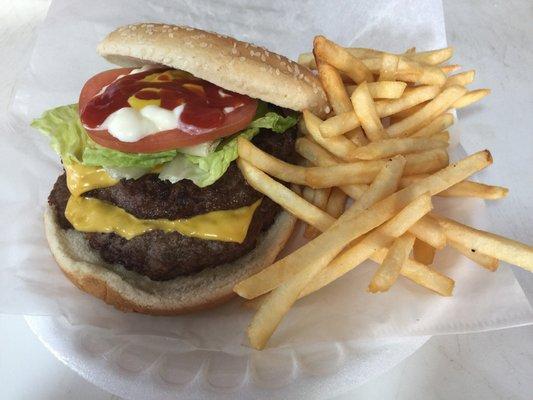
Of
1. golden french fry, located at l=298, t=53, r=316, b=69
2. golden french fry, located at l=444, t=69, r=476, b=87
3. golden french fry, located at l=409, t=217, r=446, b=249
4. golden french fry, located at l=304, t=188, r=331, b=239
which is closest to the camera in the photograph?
golden french fry, located at l=409, t=217, r=446, b=249

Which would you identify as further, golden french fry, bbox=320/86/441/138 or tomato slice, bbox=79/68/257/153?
golden french fry, bbox=320/86/441/138

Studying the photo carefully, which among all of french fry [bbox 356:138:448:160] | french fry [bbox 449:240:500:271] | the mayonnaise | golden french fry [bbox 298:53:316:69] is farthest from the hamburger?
french fry [bbox 449:240:500:271]

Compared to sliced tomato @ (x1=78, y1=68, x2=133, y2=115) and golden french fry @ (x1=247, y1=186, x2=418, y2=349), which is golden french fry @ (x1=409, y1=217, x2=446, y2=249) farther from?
sliced tomato @ (x1=78, y1=68, x2=133, y2=115)

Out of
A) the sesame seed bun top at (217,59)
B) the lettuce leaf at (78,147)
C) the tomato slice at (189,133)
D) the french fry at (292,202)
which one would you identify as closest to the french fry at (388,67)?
the sesame seed bun top at (217,59)

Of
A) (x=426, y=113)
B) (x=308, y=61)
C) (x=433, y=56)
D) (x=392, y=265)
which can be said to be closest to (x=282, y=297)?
(x=392, y=265)

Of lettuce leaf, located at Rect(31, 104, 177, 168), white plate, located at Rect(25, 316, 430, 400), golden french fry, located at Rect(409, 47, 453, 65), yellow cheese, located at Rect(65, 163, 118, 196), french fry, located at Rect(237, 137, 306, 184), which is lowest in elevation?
white plate, located at Rect(25, 316, 430, 400)

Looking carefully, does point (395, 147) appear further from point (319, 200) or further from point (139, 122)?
point (139, 122)

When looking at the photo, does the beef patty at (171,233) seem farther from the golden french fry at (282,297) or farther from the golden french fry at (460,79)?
the golden french fry at (460,79)
